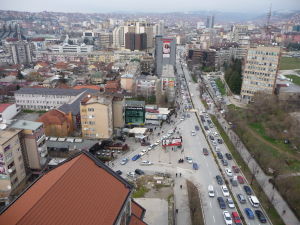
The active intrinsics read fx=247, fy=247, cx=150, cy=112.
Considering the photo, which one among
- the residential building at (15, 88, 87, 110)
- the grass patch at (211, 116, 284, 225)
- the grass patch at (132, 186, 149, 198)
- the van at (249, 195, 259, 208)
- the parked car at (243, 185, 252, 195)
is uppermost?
the residential building at (15, 88, 87, 110)

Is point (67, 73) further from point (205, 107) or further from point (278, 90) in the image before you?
point (278, 90)

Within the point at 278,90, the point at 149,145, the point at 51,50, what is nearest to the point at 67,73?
the point at 51,50

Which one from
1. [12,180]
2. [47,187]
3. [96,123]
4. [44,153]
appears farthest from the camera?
[96,123]

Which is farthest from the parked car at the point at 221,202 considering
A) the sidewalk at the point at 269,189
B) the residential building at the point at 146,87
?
the residential building at the point at 146,87

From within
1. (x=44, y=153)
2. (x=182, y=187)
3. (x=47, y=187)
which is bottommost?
(x=182, y=187)

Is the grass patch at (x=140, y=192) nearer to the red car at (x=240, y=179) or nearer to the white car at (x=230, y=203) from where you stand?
the white car at (x=230, y=203)

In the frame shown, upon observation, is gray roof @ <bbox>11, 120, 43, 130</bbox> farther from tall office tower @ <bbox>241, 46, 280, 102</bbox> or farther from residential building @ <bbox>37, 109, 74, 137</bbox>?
tall office tower @ <bbox>241, 46, 280, 102</bbox>

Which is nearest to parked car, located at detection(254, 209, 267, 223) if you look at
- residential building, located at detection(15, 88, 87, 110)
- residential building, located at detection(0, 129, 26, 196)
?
residential building, located at detection(0, 129, 26, 196)
